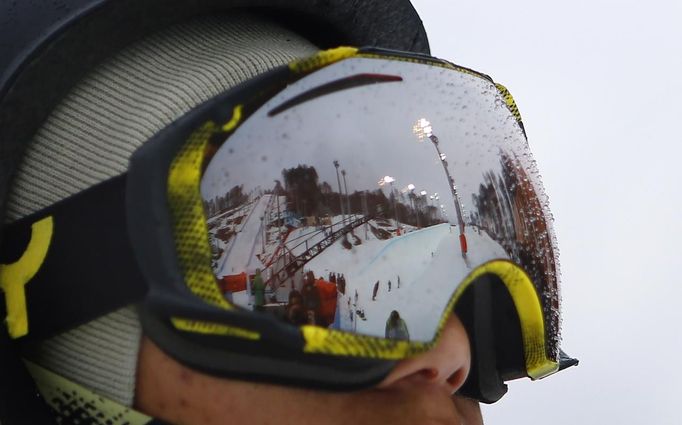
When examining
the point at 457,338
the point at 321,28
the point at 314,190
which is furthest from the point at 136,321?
the point at 321,28

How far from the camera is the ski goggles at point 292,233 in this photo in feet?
2.52

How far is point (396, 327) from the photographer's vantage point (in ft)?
2.85

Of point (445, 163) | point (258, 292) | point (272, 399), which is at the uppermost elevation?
point (445, 163)

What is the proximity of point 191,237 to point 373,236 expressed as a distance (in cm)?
19

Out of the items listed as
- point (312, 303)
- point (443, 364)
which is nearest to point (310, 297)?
point (312, 303)

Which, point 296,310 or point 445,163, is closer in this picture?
point 296,310

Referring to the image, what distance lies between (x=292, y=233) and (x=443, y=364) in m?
0.21

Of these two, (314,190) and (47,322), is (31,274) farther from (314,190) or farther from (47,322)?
(314,190)

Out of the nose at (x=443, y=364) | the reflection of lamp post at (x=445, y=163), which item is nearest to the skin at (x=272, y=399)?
the nose at (x=443, y=364)

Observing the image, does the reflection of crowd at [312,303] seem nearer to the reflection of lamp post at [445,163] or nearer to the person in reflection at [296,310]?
the person in reflection at [296,310]

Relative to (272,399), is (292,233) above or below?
above

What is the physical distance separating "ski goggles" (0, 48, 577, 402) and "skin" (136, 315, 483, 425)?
0.05 meters

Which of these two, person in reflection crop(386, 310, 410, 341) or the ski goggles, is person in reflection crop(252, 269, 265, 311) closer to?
the ski goggles

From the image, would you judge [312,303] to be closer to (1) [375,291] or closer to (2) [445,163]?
(1) [375,291]
